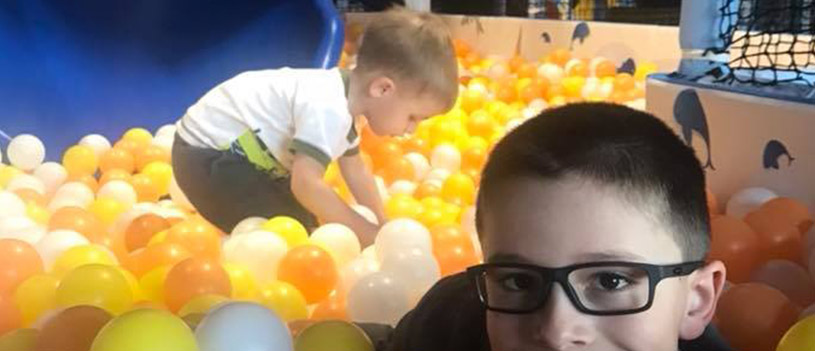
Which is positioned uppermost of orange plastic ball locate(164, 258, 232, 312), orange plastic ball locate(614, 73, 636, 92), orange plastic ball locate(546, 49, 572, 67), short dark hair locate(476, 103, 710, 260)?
short dark hair locate(476, 103, 710, 260)

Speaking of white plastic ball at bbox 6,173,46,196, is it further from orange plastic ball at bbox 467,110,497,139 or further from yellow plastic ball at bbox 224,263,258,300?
orange plastic ball at bbox 467,110,497,139

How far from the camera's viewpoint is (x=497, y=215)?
833mm

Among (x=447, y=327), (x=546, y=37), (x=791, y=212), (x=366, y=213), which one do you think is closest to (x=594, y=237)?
(x=447, y=327)

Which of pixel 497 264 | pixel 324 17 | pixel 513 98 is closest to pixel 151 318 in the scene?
pixel 497 264

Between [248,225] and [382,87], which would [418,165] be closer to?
[382,87]

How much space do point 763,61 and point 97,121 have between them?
1.78 m

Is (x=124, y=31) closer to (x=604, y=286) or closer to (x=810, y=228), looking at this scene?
(x=810, y=228)

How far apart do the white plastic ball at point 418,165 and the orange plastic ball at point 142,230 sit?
785 millimetres

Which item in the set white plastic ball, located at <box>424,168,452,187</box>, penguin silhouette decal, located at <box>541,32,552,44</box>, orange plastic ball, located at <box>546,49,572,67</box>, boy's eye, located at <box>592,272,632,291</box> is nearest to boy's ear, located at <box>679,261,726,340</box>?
boy's eye, located at <box>592,272,632,291</box>

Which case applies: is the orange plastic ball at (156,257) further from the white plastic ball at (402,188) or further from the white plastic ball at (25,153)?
the white plastic ball at (25,153)

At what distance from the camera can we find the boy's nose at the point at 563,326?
77 cm

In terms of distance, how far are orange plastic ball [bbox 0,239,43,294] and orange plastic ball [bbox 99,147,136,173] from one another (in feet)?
2.82

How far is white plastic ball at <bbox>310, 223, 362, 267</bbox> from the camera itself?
155cm

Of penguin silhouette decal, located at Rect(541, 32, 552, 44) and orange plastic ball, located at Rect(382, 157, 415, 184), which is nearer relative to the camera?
orange plastic ball, located at Rect(382, 157, 415, 184)
